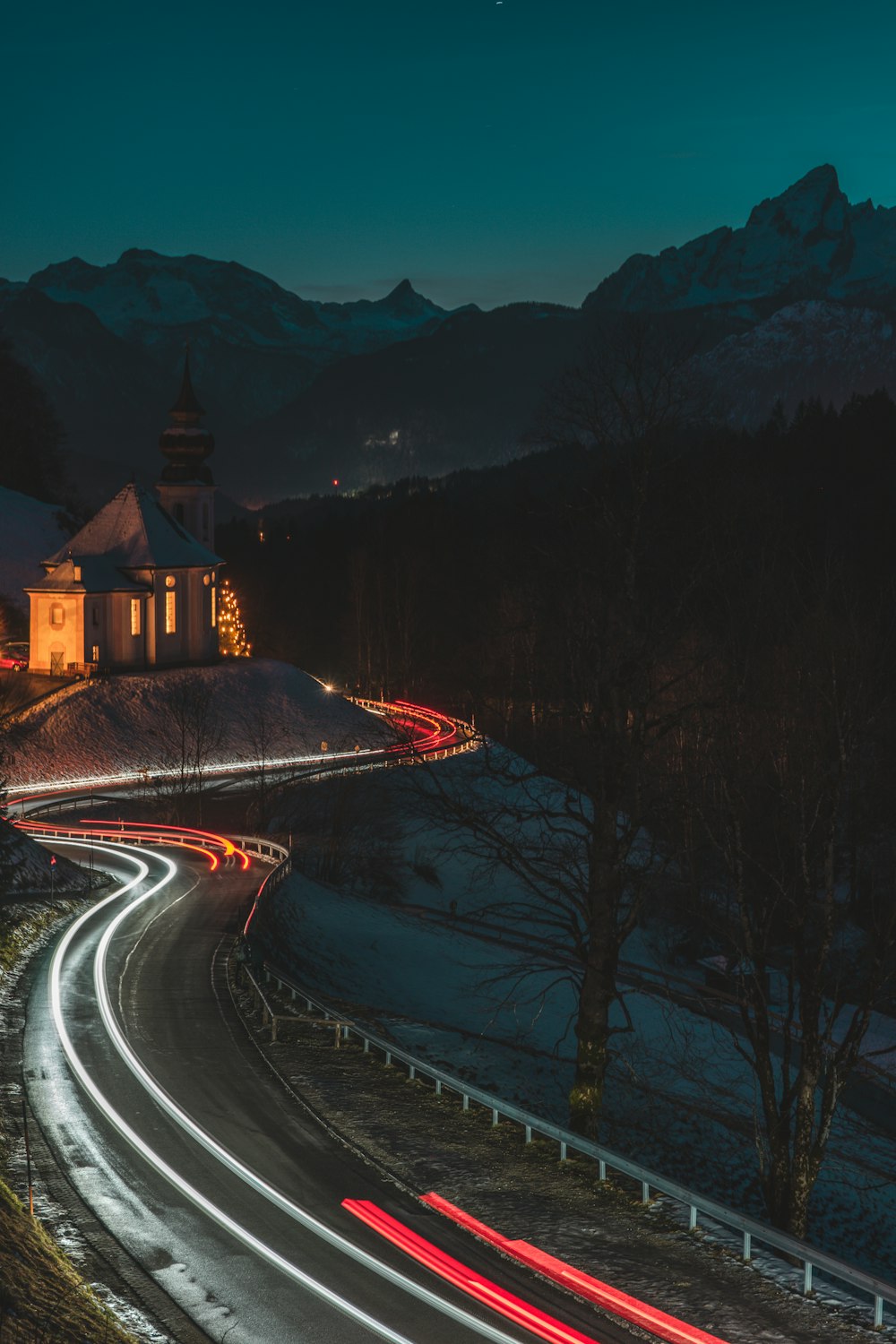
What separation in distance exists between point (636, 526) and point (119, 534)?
2616 inches

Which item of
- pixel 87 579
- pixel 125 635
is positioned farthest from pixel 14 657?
pixel 87 579

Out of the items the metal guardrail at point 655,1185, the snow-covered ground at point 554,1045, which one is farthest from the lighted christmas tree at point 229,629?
the metal guardrail at point 655,1185

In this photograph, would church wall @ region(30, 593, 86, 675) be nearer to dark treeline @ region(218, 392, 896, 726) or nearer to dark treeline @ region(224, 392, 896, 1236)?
dark treeline @ region(218, 392, 896, 726)

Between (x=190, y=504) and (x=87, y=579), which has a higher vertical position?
(x=190, y=504)

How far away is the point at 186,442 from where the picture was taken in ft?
292

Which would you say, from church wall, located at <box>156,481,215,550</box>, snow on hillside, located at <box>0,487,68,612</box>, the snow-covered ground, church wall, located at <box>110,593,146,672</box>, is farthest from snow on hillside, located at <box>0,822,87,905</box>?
snow on hillside, located at <box>0,487,68,612</box>

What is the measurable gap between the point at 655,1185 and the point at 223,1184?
18.0ft

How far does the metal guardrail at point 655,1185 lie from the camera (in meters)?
14.1

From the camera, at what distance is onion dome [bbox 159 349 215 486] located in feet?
291

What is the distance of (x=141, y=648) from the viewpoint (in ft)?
258

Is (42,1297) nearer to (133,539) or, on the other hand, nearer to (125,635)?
(125,635)

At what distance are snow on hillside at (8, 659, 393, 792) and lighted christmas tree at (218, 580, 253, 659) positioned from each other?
4.78 meters

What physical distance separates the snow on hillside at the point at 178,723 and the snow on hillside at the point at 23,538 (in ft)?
60.0

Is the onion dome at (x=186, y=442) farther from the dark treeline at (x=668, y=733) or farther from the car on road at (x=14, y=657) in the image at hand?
the dark treeline at (x=668, y=733)
